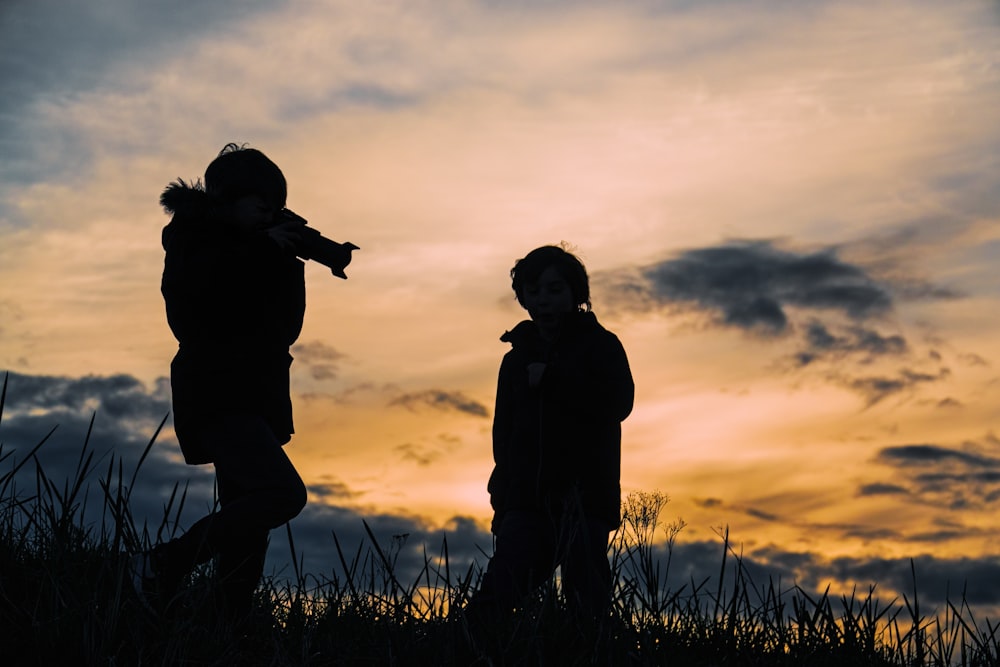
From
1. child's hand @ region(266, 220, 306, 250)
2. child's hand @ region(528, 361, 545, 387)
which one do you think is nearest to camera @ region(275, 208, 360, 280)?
child's hand @ region(266, 220, 306, 250)

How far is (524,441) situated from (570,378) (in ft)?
1.31

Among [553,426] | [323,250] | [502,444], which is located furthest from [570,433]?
[323,250]

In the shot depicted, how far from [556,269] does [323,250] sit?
1.38m

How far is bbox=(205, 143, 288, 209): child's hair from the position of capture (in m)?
4.57

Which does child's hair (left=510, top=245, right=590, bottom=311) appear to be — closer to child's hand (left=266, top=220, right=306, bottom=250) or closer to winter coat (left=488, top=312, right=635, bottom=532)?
winter coat (left=488, top=312, right=635, bottom=532)

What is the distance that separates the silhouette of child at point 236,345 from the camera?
4074 mm

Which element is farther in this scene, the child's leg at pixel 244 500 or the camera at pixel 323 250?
the camera at pixel 323 250

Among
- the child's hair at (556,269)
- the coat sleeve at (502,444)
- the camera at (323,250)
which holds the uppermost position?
the child's hair at (556,269)

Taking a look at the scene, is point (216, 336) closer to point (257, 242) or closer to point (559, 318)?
point (257, 242)

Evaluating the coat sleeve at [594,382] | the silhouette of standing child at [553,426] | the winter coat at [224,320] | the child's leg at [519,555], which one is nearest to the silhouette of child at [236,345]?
the winter coat at [224,320]

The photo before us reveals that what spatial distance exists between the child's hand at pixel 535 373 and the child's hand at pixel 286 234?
1.27 m

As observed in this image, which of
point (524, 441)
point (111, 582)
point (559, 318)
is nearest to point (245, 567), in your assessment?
point (111, 582)

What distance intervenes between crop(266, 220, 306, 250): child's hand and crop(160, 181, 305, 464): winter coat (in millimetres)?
95

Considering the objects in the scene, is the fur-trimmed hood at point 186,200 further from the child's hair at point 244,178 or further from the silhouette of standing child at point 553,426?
the silhouette of standing child at point 553,426
